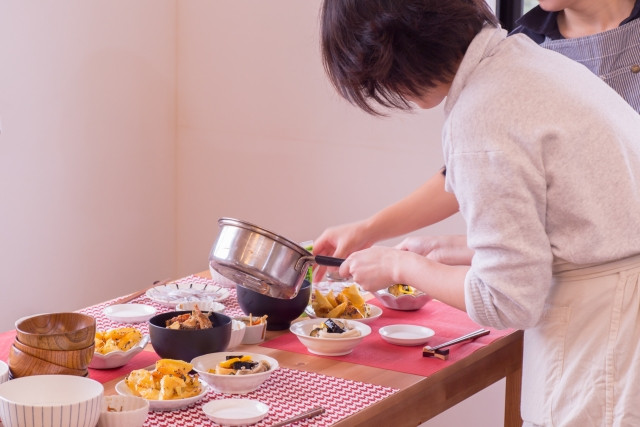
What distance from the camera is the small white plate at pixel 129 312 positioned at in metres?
1.90

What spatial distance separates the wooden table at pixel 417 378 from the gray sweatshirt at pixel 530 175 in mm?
268

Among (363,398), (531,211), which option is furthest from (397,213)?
(531,211)

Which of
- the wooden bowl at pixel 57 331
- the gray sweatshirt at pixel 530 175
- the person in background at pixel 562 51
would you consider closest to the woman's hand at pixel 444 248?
the person in background at pixel 562 51

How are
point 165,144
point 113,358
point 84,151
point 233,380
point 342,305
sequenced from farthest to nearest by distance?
1. point 165,144
2. point 84,151
3. point 342,305
4. point 113,358
5. point 233,380

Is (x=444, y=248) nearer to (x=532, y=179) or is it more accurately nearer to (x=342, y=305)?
(x=342, y=305)

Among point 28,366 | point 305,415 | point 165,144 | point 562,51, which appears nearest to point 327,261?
point 305,415

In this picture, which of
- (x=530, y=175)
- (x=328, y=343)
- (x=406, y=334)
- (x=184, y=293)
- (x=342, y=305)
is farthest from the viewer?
(x=184, y=293)

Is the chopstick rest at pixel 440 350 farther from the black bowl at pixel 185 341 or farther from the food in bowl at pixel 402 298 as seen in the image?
the black bowl at pixel 185 341

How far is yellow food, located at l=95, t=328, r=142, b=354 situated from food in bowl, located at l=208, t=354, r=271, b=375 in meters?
0.20

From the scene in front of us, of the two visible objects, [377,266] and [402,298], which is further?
[402,298]

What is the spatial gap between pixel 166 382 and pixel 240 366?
0.16m

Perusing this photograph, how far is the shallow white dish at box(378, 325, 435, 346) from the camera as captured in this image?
1797mm

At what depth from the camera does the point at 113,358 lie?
5.18 feet

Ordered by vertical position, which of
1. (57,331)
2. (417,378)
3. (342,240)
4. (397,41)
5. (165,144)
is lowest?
(417,378)
